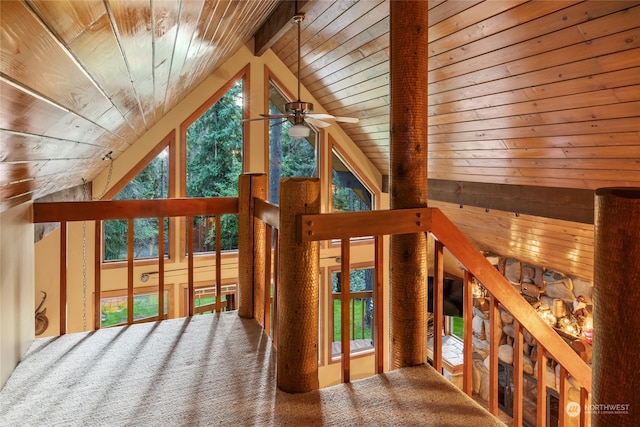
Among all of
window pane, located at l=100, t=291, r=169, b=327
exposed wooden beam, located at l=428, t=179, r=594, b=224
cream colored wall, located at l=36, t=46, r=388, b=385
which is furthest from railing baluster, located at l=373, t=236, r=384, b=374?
window pane, located at l=100, t=291, r=169, b=327

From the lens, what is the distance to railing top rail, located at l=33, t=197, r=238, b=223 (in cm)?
232

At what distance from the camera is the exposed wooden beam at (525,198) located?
12.0 feet

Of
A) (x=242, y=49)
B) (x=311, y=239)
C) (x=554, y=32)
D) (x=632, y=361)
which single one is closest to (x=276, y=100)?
(x=242, y=49)

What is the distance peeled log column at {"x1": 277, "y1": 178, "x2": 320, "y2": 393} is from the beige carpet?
0.09m

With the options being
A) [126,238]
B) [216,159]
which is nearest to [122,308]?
[126,238]

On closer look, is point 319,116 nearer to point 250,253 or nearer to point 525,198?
point 250,253

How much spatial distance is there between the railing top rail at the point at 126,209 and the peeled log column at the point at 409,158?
117 cm

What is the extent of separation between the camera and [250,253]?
2596 millimetres

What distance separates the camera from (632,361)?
824mm

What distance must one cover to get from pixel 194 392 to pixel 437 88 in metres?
3.39

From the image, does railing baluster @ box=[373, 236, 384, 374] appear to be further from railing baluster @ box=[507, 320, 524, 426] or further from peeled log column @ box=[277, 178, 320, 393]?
railing baluster @ box=[507, 320, 524, 426]

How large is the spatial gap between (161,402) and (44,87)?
1.30m

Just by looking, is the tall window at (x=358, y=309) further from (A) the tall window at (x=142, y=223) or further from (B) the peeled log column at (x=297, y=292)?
(B) the peeled log column at (x=297, y=292)

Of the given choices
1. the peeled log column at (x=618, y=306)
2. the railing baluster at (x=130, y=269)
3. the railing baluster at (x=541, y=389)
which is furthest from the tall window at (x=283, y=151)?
the peeled log column at (x=618, y=306)
